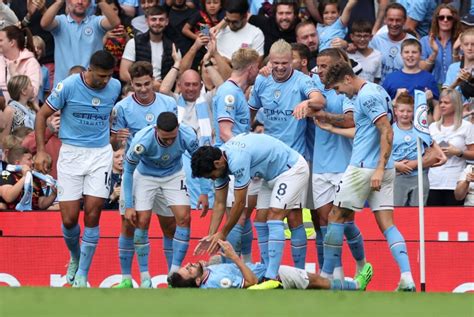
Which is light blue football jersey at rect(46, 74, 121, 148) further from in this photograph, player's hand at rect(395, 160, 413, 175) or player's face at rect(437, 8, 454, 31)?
player's face at rect(437, 8, 454, 31)

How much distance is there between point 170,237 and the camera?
1510 centimetres

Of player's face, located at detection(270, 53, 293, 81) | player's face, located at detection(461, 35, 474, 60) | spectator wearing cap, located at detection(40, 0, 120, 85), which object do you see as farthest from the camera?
spectator wearing cap, located at detection(40, 0, 120, 85)

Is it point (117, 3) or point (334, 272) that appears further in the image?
point (117, 3)

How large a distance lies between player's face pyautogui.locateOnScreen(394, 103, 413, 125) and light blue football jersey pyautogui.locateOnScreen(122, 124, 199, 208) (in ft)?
8.54

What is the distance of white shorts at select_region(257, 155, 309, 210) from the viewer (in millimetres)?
13773

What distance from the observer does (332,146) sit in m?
14.7

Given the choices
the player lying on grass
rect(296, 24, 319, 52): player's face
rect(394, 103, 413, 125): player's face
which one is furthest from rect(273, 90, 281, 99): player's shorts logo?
rect(296, 24, 319, 52): player's face

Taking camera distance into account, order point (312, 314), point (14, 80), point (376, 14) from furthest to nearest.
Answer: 1. point (376, 14)
2. point (14, 80)
3. point (312, 314)

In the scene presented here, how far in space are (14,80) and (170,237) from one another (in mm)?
3972

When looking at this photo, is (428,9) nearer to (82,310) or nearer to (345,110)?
(345,110)

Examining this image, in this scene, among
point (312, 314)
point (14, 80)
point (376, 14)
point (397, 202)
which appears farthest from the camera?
point (376, 14)

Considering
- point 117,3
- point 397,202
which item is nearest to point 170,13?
point 117,3

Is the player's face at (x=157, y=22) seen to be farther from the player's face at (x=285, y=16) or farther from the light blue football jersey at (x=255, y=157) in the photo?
the light blue football jersey at (x=255, y=157)

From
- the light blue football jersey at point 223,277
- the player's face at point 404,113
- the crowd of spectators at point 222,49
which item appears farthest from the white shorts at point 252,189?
the player's face at point 404,113
